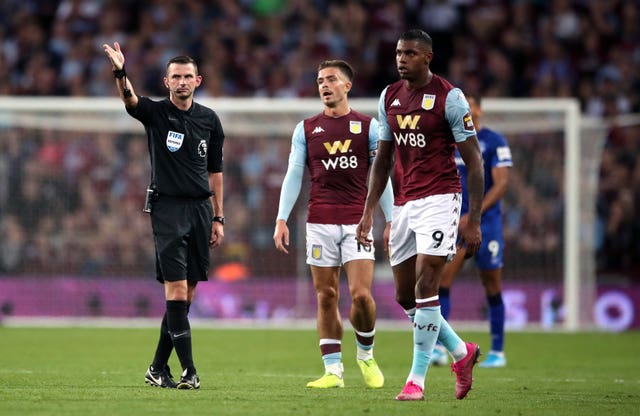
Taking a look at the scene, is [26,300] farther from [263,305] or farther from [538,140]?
[538,140]

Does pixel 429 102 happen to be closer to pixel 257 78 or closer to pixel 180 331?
pixel 180 331

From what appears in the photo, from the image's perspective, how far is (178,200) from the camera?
29.0ft

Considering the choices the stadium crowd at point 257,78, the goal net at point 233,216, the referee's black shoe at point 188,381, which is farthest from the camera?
the stadium crowd at point 257,78

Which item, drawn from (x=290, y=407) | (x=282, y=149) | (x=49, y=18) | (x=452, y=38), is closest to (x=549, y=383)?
(x=290, y=407)

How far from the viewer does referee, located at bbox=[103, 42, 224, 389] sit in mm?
8672

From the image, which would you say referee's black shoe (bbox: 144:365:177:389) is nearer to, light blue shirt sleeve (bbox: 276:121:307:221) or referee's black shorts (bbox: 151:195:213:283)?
referee's black shorts (bbox: 151:195:213:283)

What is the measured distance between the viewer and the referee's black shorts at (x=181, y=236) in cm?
869

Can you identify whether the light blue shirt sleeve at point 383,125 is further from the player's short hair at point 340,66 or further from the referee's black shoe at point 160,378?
the referee's black shoe at point 160,378

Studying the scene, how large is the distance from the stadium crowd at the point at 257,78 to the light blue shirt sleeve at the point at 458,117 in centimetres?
1037

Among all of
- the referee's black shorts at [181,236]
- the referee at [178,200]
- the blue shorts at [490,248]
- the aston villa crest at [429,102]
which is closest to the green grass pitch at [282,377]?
the referee at [178,200]

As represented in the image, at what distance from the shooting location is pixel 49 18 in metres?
24.9

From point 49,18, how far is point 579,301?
42.0ft

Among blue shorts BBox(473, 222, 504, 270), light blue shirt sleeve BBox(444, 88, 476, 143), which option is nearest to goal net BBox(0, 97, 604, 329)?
blue shorts BBox(473, 222, 504, 270)

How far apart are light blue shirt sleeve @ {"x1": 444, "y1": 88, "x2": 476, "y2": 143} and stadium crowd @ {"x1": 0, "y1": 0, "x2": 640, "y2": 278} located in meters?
10.4
